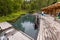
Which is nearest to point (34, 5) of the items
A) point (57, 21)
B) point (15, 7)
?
point (15, 7)

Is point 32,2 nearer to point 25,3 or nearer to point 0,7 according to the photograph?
point 25,3

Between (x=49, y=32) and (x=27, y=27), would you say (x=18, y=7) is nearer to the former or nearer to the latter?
(x=27, y=27)

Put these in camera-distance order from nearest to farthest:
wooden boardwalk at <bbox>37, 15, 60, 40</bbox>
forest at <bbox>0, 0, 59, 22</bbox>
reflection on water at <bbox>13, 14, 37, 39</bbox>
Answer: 1. wooden boardwalk at <bbox>37, 15, 60, 40</bbox>
2. reflection on water at <bbox>13, 14, 37, 39</bbox>
3. forest at <bbox>0, 0, 59, 22</bbox>

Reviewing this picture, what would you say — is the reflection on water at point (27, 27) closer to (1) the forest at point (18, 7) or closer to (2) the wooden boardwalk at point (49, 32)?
(2) the wooden boardwalk at point (49, 32)

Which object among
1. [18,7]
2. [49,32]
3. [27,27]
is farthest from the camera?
[18,7]

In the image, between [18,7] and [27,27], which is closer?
[27,27]

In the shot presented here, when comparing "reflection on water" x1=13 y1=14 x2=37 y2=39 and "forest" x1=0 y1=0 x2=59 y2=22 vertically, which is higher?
"forest" x1=0 y1=0 x2=59 y2=22

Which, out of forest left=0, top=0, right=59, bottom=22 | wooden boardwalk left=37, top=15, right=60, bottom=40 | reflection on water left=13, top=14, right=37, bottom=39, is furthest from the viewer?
forest left=0, top=0, right=59, bottom=22

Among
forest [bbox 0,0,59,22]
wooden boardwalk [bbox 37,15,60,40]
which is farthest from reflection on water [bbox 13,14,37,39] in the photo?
forest [bbox 0,0,59,22]

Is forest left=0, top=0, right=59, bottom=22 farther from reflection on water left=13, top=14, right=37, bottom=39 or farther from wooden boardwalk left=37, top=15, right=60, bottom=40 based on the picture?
wooden boardwalk left=37, top=15, right=60, bottom=40

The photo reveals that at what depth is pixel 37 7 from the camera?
41.0m

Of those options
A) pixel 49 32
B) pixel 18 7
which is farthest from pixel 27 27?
pixel 18 7

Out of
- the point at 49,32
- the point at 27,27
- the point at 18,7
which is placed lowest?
the point at 27,27

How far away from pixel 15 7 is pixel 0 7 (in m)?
6.23
